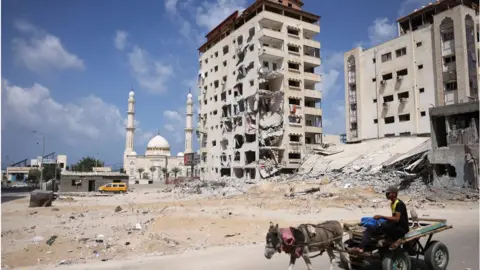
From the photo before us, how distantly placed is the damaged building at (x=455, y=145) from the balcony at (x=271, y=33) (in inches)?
946

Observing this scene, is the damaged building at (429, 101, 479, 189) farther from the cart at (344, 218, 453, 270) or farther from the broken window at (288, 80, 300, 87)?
the broken window at (288, 80, 300, 87)

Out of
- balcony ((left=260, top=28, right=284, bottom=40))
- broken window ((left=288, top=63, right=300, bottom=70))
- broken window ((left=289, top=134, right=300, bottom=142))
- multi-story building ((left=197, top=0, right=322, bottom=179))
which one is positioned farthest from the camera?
broken window ((left=288, top=63, right=300, bottom=70))

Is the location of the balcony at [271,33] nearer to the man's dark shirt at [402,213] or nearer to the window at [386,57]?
the window at [386,57]

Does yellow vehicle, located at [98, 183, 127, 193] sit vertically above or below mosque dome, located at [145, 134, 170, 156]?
below

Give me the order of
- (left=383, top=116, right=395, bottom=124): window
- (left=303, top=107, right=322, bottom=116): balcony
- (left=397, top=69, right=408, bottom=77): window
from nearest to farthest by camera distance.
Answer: (left=397, top=69, right=408, bottom=77): window
(left=383, top=116, right=395, bottom=124): window
(left=303, top=107, right=322, bottom=116): balcony

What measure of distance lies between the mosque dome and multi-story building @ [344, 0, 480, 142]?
196 ft

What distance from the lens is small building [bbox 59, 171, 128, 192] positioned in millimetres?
46069

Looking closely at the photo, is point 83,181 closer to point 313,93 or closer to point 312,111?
point 312,111

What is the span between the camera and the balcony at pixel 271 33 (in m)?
44.1

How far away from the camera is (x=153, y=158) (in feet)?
303

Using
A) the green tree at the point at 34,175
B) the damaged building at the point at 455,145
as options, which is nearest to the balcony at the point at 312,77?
the damaged building at the point at 455,145

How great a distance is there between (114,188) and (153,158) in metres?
47.8

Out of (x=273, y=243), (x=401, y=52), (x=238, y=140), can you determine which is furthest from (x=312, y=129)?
(x=273, y=243)

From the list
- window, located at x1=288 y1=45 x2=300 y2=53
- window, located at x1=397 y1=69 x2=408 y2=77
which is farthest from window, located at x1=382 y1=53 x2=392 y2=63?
window, located at x1=288 y1=45 x2=300 y2=53
